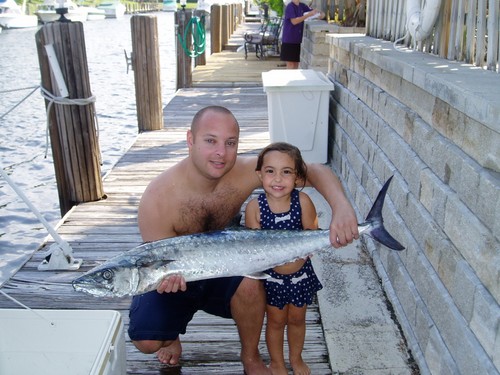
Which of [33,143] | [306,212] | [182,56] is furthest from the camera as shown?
[182,56]

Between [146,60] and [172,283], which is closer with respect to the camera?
[172,283]

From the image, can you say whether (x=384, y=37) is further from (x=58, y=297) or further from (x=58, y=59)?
(x=58, y=297)

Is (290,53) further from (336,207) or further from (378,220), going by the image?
(378,220)

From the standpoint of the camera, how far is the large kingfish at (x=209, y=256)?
2355 mm

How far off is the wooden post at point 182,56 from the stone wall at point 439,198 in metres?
8.22

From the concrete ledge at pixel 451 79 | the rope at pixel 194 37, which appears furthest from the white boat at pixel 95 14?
the concrete ledge at pixel 451 79

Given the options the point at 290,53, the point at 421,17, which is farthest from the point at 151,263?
the point at 290,53

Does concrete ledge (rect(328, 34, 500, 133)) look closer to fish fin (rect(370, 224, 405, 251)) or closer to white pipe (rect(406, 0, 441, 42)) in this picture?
white pipe (rect(406, 0, 441, 42))

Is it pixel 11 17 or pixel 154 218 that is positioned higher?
pixel 11 17

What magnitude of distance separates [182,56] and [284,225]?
10.3 m

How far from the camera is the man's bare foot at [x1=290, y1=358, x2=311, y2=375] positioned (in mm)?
2908

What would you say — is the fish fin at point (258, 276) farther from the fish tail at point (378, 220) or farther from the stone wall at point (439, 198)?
the stone wall at point (439, 198)

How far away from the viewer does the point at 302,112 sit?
645cm

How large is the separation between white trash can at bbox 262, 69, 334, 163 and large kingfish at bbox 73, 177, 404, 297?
3935 mm
